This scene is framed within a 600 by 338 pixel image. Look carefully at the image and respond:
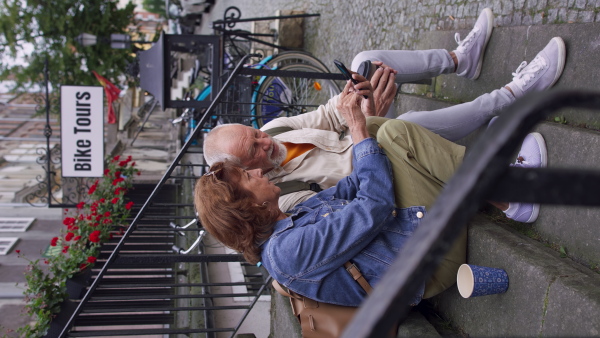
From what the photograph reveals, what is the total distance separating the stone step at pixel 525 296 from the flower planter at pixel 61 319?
11.0 ft

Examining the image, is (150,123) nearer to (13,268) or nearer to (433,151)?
(13,268)

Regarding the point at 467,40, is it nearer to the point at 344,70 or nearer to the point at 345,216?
the point at 344,70

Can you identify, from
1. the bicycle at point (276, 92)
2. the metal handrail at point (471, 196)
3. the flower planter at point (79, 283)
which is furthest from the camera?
the bicycle at point (276, 92)

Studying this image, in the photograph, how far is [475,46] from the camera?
3.54 metres

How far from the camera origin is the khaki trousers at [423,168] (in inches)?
95.9

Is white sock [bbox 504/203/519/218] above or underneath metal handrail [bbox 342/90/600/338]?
underneath

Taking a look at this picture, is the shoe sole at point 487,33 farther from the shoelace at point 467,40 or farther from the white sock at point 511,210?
the white sock at point 511,210

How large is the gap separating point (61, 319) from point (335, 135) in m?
3.20

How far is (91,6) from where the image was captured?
15.8 m

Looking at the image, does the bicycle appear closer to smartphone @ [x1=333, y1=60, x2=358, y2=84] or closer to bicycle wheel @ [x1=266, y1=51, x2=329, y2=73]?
bicycle wheel @ [x1=266, y1=51, x2=329, y2=73]

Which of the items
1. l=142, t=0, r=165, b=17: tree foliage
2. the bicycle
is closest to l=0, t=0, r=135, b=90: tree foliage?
the bicycle

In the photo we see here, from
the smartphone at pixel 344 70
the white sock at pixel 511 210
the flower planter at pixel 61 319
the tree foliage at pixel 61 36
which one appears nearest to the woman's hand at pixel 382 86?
the smartphone at pixel 344 70

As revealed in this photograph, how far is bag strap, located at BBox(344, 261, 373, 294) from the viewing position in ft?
7.27

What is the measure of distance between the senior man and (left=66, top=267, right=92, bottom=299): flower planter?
2995 mm
